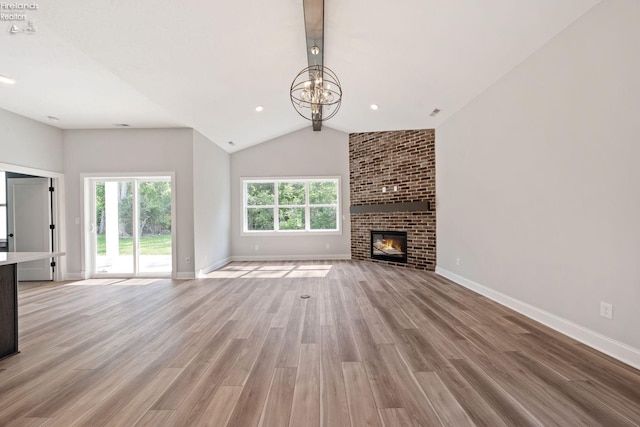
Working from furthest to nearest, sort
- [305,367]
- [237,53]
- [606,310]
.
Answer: [237,53] → [606,310] → [305,367]

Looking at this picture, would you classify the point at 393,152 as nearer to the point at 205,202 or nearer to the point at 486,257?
the point at 486,257

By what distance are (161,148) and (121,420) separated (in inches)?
186

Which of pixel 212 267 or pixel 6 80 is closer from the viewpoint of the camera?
pixel 6 80

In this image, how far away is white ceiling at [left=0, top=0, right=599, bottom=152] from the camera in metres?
2.71

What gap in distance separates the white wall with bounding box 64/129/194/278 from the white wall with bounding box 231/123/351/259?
216 cm

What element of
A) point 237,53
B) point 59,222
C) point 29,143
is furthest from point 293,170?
point 29,143

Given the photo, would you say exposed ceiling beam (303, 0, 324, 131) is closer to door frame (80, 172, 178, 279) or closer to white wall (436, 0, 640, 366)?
white wall (436, 0, 640, 366)

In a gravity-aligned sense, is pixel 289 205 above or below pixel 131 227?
above

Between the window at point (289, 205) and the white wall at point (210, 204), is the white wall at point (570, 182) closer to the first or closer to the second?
the window at point (289, 205)

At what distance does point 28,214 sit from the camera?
5125 millimetres

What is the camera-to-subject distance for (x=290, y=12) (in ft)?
10.3

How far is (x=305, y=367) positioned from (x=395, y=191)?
16.0ft

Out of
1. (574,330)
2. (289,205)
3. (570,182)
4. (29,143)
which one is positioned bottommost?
(574,330)

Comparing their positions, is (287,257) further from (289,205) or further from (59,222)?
(59,222)
